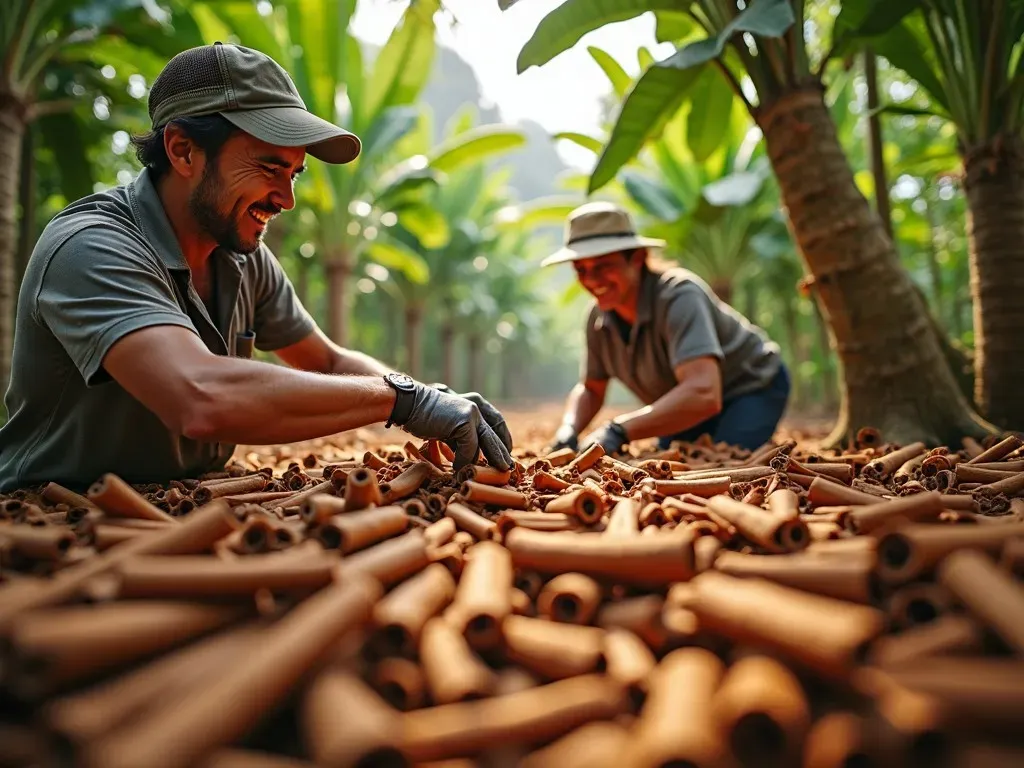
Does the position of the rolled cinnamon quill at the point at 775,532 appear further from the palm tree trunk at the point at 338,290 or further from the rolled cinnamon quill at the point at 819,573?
the palm tree trunk at the point at 338,290

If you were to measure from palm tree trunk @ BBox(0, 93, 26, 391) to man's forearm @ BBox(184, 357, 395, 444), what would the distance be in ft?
16.4

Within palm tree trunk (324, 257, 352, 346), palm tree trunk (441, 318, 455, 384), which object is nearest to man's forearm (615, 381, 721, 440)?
palm tree trunk (324, 257, 352, 346)

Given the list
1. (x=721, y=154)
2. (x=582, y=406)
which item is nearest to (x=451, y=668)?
Result: (x=582, y=406)

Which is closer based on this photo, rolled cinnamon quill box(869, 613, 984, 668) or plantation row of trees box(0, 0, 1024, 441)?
rolled cinnamon quill box(869, 613, 984, 668)

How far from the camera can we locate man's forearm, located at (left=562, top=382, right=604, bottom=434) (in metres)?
4.60

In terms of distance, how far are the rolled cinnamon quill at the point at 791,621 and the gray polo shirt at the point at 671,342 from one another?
268cm

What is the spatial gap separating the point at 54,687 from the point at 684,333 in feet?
11.6

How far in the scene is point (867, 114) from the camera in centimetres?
484

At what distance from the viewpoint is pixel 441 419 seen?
8.32ft

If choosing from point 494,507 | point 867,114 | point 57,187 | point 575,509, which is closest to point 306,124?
point 494,507

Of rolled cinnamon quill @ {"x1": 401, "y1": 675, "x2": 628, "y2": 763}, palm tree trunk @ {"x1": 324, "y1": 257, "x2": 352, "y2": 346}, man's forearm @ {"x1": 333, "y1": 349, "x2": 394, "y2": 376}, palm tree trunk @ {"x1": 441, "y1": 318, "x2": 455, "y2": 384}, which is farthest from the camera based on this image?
palm tree trunk @ {"x1": 441, "y1": 318, "x2": 455, "y2": 384}

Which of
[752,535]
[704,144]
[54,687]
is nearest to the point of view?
[54,687]

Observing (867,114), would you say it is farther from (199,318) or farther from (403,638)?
(403,638)

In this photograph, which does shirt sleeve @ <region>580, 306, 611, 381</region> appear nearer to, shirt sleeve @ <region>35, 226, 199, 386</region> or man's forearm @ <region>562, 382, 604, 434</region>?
man's forearm @ <region>562, 382, 604, 434</region>
